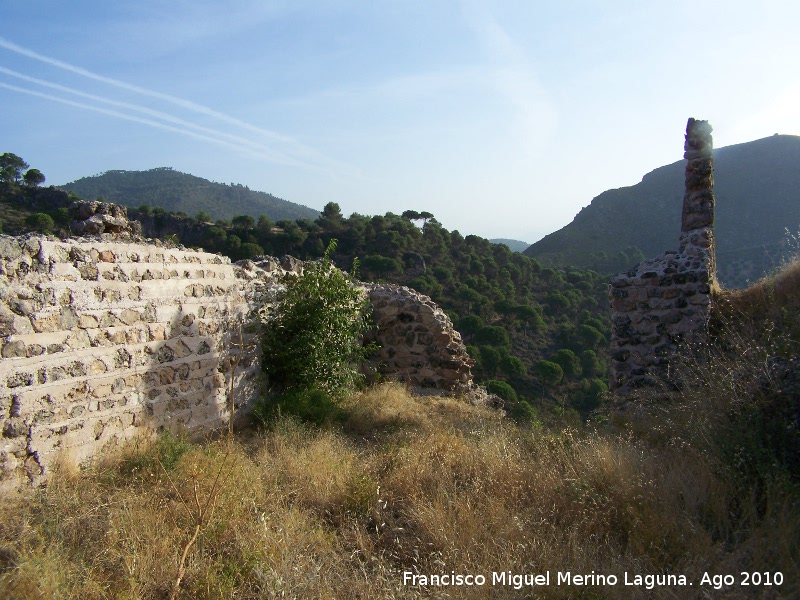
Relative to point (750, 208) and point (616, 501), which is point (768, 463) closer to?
point (616, 501)

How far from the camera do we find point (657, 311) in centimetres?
673

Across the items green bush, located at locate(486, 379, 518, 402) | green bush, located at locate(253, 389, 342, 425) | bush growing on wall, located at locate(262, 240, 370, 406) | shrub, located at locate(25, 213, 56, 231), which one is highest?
shrub, located at locate(25, 213, 56, 231)

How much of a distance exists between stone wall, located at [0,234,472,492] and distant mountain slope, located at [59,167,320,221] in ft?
164

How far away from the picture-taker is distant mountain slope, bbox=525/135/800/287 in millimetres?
43312

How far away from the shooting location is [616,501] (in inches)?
139

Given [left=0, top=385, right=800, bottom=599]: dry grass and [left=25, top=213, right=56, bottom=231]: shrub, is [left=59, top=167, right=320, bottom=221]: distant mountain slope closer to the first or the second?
[left=25, top=213, right=56, bottom=231]: shrub

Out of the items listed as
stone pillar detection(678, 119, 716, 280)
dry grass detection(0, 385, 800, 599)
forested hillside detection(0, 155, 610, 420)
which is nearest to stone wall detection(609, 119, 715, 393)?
stone pillar detection(678, 119, 716, 280)

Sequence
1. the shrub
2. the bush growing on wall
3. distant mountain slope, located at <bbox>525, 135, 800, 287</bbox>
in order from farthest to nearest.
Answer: distant mountain slope, located at <bbox>525, 135, 800, 287</bbox>, the shrub, the bush growing on wall

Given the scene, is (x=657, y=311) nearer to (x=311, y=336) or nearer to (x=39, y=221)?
(x=311, y=336)

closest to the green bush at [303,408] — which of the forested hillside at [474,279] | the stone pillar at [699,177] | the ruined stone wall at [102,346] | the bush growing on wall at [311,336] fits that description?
the bush growing on wall at [311,336]

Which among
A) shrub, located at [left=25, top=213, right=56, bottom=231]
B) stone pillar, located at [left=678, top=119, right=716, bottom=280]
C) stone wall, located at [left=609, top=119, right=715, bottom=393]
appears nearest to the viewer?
stone wall, located at [left=609, top=119, right=715, bottom=393]

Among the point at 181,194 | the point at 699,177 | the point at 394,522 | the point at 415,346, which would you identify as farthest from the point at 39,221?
the point at 181,194

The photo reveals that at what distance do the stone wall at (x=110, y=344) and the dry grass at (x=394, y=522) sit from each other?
0.40 meters

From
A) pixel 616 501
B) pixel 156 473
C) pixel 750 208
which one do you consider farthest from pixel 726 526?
pixel 750 208
